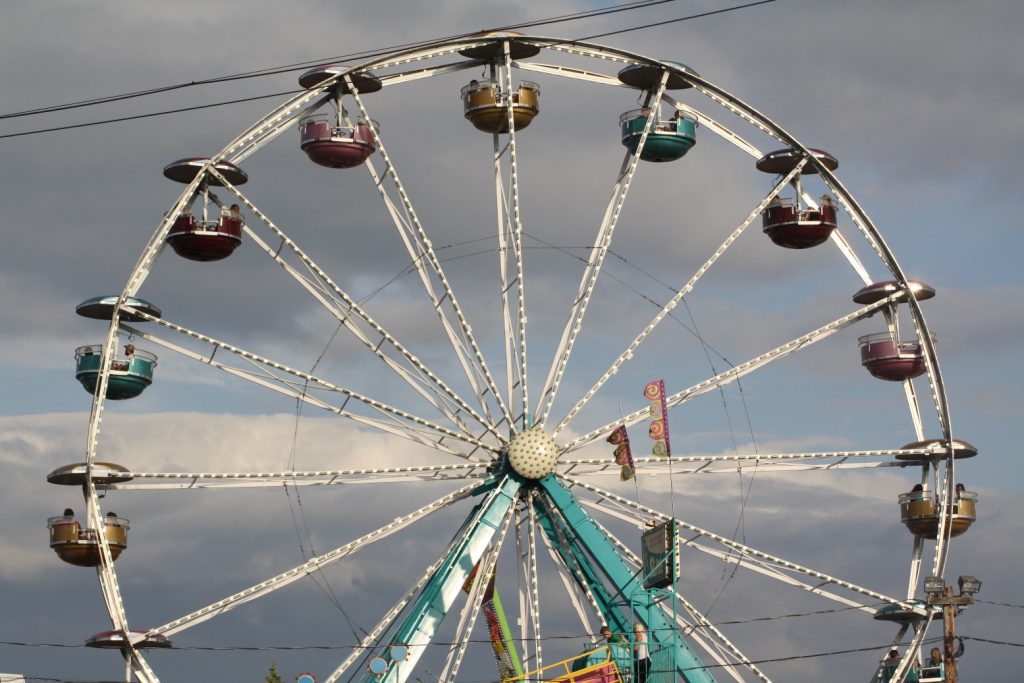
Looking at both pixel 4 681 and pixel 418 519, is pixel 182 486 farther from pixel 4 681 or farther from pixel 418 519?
pixel 4 681

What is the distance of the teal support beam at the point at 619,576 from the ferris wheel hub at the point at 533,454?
0.29 metres

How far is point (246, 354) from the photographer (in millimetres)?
37656

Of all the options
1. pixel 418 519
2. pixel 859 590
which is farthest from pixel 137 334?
pixel 859 590

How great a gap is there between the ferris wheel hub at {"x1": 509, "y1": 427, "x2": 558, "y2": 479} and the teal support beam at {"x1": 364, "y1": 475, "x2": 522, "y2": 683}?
36cm

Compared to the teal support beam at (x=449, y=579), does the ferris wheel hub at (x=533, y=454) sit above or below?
above

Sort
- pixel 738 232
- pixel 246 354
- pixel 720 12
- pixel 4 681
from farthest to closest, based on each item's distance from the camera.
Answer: pixel 4 681 < pixel 738 232 < pixel 246 354 < pixel 720 12

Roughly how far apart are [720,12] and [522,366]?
7270 millimetres

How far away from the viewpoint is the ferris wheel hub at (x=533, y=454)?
3781 cm

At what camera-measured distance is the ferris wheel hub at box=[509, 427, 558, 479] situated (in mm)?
37812

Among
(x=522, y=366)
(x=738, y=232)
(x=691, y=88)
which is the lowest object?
(x=522, y=366)

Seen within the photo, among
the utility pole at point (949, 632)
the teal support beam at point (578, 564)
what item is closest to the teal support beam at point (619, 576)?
the teal support beam at point (578, 564)

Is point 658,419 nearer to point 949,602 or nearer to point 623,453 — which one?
point 623,453

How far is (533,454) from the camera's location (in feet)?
124

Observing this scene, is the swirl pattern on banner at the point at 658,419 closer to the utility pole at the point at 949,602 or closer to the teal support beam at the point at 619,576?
the teal support beam at the point at 619,576
